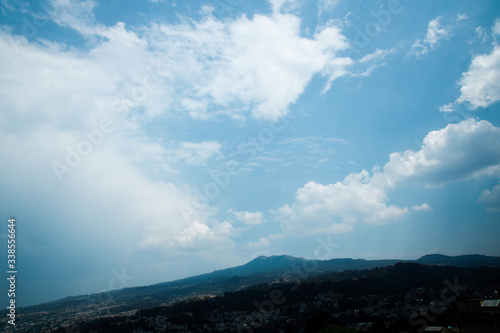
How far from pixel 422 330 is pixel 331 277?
87.4 meters

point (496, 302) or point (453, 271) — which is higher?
point (496, 302)

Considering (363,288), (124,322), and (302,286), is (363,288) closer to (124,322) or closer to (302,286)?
(302,286)

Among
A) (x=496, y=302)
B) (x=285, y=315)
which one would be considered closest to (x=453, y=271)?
(x=285, y=315)

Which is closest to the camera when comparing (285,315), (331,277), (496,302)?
(496,302)

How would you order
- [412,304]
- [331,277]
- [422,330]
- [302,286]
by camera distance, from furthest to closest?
[331,277]
[302,286]
[412,304]
[422,330]

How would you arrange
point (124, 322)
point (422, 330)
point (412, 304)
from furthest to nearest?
1. point (124, 322)
2. point (412, 304)
3. point (422, 330)

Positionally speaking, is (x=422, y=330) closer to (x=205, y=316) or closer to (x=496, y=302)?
(x=496, y=302)

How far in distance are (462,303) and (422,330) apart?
12.1 meters

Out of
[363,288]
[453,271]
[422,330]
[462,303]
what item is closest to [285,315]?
[363,288]

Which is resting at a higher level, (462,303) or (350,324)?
(462,303)

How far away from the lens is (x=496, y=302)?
22.1 m

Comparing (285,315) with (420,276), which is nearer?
(285,315)

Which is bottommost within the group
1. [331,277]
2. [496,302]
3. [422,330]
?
[331,277]

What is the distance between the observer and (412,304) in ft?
192
